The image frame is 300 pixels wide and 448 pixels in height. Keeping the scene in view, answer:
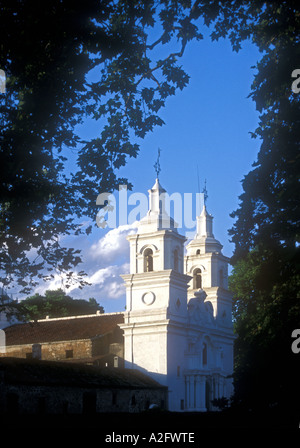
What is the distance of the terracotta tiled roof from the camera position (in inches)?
1773

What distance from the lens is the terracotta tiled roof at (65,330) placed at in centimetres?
4503

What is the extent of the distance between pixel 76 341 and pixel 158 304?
6.34 metres

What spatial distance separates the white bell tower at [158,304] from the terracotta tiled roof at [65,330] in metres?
2.55

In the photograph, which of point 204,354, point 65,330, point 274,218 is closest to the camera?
point 274,218

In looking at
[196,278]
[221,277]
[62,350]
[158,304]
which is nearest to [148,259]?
[158,304]

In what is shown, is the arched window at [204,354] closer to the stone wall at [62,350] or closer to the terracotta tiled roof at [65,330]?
the terracotta tiled roof at [65,330]

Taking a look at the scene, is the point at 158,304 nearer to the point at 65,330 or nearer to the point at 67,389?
the point at 65,330

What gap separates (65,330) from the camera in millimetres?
46156

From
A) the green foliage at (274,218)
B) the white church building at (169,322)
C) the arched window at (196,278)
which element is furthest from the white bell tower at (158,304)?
the green foliage at (274,218)

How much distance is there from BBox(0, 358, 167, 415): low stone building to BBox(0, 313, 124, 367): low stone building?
13.4ft

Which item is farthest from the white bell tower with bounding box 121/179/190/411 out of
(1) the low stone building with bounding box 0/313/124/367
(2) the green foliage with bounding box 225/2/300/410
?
(2) the green foliage with bounding box 225/2/300/410

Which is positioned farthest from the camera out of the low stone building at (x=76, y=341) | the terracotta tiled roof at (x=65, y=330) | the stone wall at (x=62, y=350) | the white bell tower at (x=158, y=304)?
the terracotta tiled roof at (x=65, y=330)
